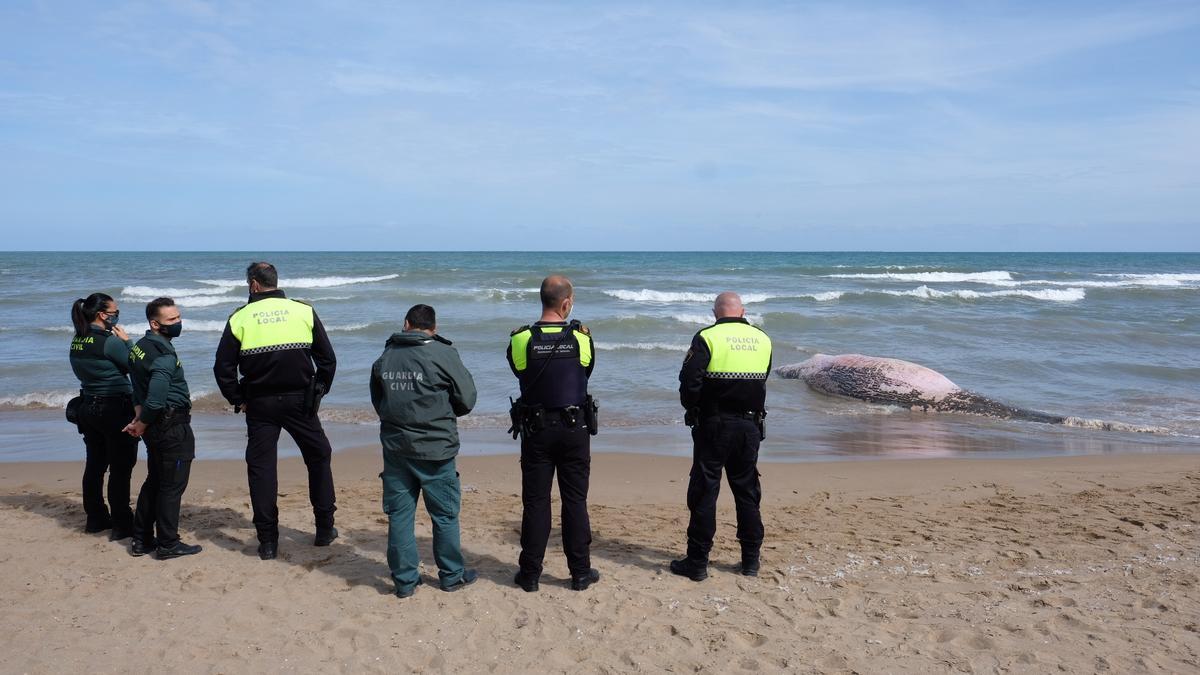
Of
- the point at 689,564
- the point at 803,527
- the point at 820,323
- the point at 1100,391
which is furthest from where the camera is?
the point at 820,323

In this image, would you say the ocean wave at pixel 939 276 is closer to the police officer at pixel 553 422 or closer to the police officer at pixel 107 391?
the police officer at pixel 553 422

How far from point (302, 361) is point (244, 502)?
2.16m

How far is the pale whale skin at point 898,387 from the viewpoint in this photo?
11273 mm

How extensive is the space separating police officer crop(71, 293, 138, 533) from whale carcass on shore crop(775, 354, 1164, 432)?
9.53m

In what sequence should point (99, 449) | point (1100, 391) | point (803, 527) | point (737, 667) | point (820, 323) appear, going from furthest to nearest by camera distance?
point (820, 323) → point (1100, 391) → point (803, 527) → point (99, 449) → point (737, 667)

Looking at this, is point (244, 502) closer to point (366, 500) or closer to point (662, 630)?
A: point (366, 500)

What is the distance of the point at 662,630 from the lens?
4227 millimetres

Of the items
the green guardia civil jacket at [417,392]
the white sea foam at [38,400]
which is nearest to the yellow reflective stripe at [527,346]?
the green guardia civil jacket at [417,392]

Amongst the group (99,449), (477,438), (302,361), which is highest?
(302,361)

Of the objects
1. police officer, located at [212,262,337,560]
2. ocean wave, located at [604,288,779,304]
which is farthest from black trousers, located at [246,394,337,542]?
ocean wave, located at [604,288,779,304]

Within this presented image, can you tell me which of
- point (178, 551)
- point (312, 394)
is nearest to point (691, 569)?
point (312, 394)

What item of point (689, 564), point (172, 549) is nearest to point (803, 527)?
point (689, 564)

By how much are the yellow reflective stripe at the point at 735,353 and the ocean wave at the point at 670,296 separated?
2536cm

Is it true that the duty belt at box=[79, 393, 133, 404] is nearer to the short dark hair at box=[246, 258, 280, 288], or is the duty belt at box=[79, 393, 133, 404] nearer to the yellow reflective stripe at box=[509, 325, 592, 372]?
the short dark hair at box=[246, 258, 280, 288]
